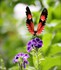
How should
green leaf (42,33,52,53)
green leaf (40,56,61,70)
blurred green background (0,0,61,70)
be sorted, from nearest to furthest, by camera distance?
green leaf (40,56,61,70) → blurred green background (0,0,61,70) → green leaf (42,33,52,53)

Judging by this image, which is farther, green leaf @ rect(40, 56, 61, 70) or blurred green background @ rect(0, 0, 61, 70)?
blurred green background @ rect(0, 0, 61, 70)

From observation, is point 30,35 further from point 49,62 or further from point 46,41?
point 49,62

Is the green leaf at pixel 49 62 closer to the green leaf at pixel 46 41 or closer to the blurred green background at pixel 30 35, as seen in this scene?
the blurred green background at pixel 30 35

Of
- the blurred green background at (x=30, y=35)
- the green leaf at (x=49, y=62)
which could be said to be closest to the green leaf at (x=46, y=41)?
the blurred green background at (x=30, y=35)

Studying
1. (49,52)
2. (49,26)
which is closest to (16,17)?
(49,26)

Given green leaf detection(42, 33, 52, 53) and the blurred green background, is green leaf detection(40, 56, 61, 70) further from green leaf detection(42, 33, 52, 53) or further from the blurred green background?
green leaf detection(42, 33, 52, 53)

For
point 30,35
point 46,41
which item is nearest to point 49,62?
point 46,41

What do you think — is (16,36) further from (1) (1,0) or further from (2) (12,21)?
(1) (1,0)

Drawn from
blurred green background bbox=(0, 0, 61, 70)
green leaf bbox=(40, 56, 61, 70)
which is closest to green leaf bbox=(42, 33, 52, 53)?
blurred green background bbox=(0, 0, 61, 70)
